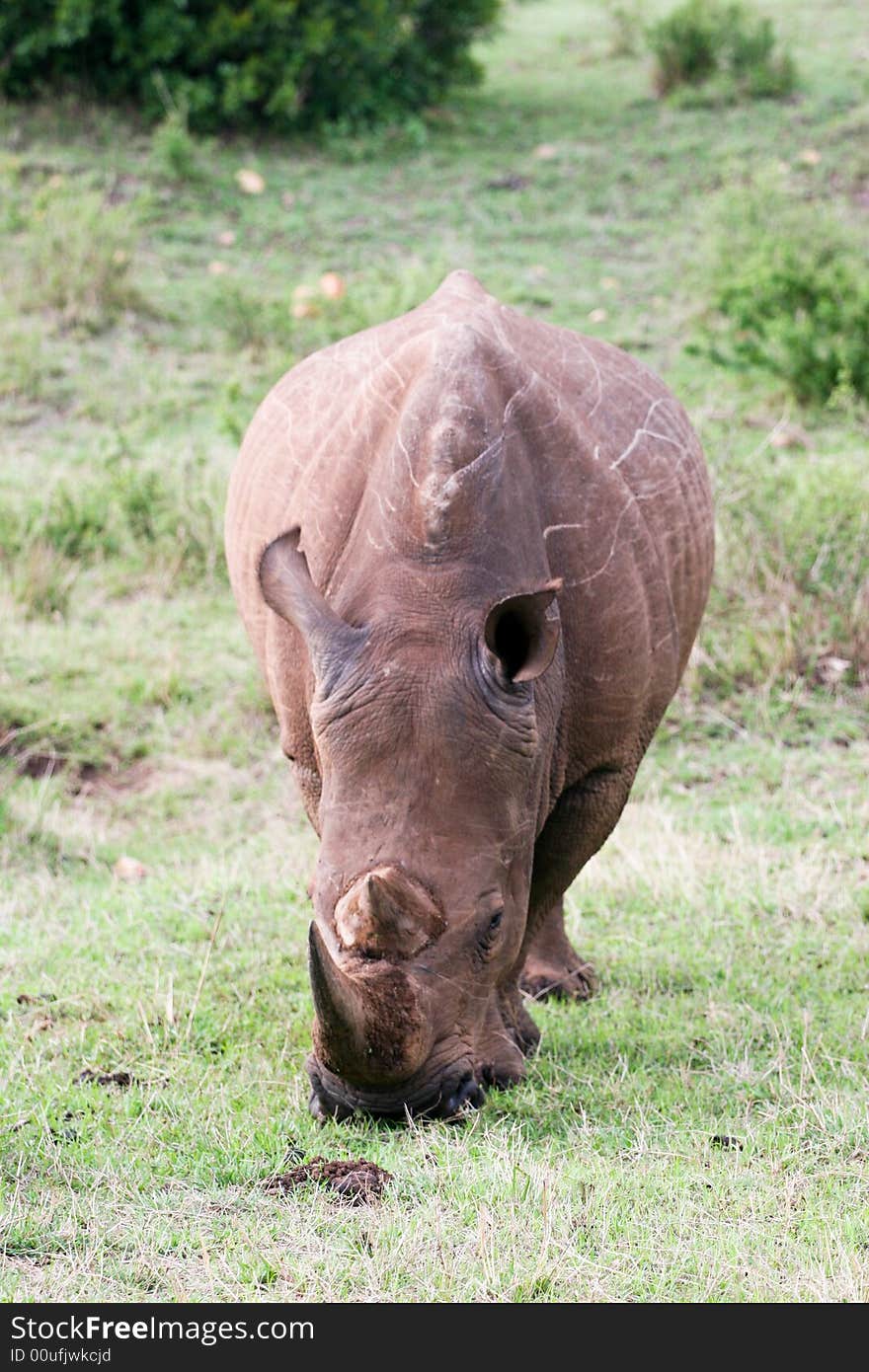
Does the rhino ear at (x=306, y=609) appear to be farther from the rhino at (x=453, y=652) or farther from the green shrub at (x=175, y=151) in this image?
the green shrub at (x=175, y=151)

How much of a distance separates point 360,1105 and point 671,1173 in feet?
2.73

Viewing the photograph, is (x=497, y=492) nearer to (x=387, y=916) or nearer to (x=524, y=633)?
(x=524, y=633)

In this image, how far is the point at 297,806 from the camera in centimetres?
816

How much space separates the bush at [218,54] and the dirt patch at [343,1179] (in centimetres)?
1290

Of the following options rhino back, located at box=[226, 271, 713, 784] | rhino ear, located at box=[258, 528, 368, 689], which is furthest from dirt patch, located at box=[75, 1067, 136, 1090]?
rhino ear, located at box=[258, 528, 368, 689]

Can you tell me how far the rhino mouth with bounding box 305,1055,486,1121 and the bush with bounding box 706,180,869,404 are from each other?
609 cm

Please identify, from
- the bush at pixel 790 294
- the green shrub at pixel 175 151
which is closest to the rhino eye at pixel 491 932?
the bush at pixel 790 294

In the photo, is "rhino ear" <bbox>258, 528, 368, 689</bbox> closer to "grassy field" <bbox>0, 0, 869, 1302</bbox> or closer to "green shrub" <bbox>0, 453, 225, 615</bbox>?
"grassy field" <bbox>0, 0, 869, 1302</bbox>

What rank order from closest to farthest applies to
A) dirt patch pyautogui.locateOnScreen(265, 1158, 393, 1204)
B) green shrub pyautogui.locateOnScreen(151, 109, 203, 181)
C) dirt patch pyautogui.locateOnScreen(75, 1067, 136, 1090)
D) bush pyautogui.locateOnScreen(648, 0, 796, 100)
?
1. dirt patch pyautogui.locateOnScreen(265, 1158, 393, 1204)
2. dirt patch pyautogui.locateOnScreen(75, 1067, 136, 1090)
3. green shrub pyautogui.locateOnScreen(151, 109, 203, 181)
4. bush pyautogui.locateOnScreen(648, 0, 796, 100)

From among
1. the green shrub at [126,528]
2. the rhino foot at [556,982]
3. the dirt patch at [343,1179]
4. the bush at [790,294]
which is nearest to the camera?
the dirt patch at [343,1179]

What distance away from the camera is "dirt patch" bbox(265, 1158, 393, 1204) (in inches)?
164

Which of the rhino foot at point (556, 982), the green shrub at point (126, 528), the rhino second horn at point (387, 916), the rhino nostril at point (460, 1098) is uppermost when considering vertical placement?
the rhino second horn at point (387, 916)

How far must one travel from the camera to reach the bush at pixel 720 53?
17.8m

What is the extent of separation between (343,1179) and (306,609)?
139 centimetres
